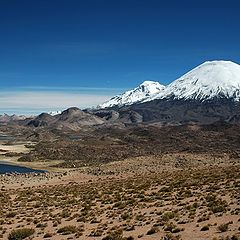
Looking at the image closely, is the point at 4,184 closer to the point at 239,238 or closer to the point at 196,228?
the point at 196,228

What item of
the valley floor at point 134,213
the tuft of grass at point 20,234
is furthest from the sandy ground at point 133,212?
the tuft of grass at point 20,234

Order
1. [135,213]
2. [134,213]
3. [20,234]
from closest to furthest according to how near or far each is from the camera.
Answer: [20,234] → [135,213] → [134,213]

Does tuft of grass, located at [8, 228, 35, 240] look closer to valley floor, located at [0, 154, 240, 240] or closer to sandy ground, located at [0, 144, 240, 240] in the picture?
valley floor, located at [0, 154, 240, 240]

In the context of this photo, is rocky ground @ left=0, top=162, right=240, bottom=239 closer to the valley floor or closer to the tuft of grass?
the valley floor

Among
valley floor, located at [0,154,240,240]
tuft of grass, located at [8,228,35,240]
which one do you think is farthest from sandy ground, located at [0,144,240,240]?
tuft of grass, located at [8,228,35,240]

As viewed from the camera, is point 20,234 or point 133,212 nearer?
point 20,234

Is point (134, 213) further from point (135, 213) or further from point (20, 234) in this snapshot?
point (20, 234)

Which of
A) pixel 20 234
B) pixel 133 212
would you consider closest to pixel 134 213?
pixel 133 212

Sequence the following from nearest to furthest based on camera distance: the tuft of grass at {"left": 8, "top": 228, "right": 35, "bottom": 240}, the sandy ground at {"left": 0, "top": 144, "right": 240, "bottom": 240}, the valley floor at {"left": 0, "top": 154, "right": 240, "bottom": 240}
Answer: the valley floor at {"left": 0, "top": 154, "right": 240, "bottom": 240} → the sandy ground at {"left": 0, "top": 144, "right": 240, "bottom": 240} → the tuft of grass at {"left": 8, "top": 228, "right": 35, "bottom": 240}

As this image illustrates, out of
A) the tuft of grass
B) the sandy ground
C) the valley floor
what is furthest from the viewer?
the tuft of grass

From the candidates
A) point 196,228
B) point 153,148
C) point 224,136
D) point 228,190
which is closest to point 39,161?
point 153,148

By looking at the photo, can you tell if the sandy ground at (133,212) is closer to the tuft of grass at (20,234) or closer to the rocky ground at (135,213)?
the rocky ground at (135,213)

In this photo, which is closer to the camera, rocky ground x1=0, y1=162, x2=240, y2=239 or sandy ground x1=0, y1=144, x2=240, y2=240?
rocky ground x1=0, y1=162, x2=240, y2=239
